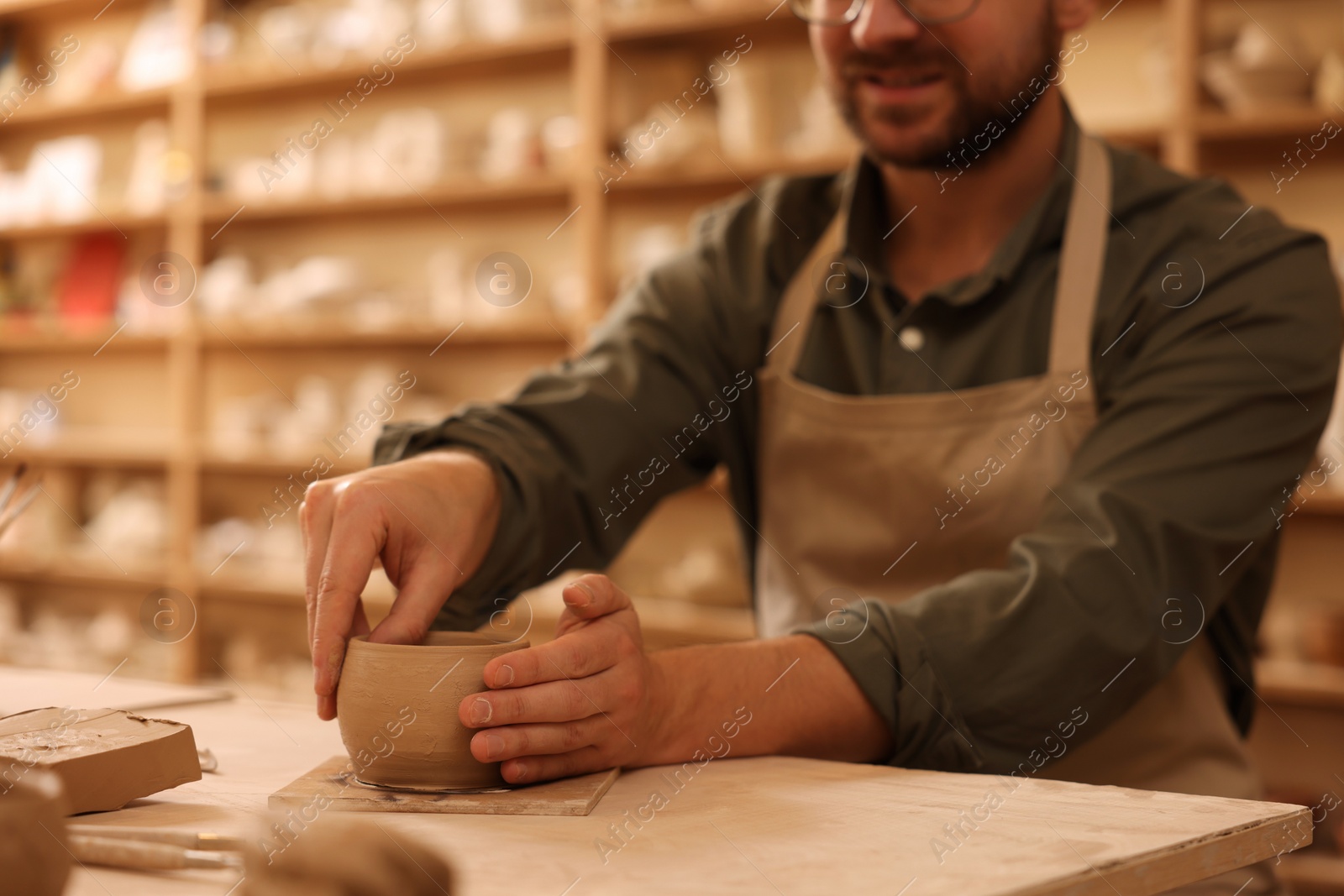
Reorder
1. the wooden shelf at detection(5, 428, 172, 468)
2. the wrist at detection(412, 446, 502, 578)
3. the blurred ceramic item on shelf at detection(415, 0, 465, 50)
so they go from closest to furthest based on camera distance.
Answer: the wrist at detection(412, 446, 502, 578)
the blurred ceramic item on shelf at detection(415, 0, 465, 50)
the wooden shelf at detection(5, 428, 172, 468)

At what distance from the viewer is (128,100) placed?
12.7 feet

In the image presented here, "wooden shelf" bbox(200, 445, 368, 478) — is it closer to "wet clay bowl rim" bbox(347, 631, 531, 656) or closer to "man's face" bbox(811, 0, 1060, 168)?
"man's face" bbox(811, 0, 1060, 168)

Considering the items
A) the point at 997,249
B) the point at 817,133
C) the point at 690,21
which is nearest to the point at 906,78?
the point at 997,249

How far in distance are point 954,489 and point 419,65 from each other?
2.53m

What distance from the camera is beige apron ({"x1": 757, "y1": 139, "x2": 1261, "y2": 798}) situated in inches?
46.8

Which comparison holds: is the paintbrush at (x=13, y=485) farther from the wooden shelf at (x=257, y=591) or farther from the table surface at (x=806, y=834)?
the wooden shelf at (x=257, y=591)

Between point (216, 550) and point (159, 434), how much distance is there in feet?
2.34

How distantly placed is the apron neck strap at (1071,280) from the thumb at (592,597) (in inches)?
25.4

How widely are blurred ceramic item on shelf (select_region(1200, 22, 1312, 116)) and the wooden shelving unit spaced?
0.15 ft

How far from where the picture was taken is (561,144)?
3.07 metres

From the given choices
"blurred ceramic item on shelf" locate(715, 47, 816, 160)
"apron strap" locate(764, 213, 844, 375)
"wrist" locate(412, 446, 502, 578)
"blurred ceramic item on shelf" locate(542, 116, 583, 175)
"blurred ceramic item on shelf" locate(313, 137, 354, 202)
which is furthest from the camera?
"blurred ceramic item on shelf" locate(313, 137, 354, 202)

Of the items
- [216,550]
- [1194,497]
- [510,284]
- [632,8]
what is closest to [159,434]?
[216,550]

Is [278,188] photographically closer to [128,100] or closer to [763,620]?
[128,100]

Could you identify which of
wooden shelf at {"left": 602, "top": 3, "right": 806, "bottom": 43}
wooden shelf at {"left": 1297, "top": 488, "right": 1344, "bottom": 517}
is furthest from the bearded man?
wooden shelf at {"left": 602, "top": 3, "right": 806, "bottom": 43}
